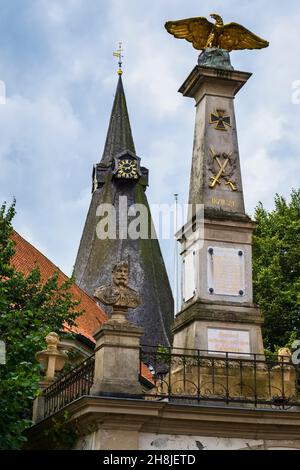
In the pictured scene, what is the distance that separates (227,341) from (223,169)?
3.29 meters

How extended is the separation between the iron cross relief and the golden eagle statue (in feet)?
4.75

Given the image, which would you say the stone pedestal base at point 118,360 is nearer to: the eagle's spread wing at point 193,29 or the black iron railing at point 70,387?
the black iron railing at point 70,387

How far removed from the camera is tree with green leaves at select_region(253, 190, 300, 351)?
2644 centimetres

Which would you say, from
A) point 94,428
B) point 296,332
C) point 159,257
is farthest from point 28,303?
point 159,257

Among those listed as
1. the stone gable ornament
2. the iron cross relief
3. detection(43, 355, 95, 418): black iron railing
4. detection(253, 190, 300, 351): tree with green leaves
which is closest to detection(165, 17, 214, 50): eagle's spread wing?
the iron cross relief

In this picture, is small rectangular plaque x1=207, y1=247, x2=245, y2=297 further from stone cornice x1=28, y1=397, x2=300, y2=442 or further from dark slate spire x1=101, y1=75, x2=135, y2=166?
dark slate spire x1=101, y1=75, x2=135, y2=166

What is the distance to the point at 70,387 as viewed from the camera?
12.4 m

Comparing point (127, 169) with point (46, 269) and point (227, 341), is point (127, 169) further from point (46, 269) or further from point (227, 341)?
point (227, 341)

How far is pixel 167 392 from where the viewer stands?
41.2ft

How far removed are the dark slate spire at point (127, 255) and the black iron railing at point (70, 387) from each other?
3459cm

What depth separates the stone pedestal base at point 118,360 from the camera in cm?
1108

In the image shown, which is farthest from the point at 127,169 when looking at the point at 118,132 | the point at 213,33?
the point at 213,33

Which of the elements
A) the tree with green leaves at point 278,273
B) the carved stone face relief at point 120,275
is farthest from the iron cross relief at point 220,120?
the tree with green leaves at point 278,273

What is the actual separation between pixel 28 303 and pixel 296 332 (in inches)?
412
